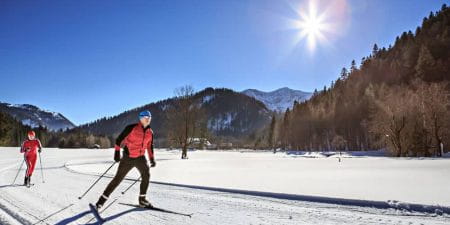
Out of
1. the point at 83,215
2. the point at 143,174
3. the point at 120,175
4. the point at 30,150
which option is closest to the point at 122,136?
the point at 120,175

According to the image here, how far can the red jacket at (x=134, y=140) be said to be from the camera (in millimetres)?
5977

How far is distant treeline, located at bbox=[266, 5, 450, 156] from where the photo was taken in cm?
4184

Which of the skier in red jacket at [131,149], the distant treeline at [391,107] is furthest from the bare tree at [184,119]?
the skier in red jacket at [131,149]

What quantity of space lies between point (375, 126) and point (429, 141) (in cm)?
834

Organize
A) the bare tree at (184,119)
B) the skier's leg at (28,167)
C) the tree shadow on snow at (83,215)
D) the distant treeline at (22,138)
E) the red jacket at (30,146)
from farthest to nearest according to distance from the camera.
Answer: the distant treeline at (22,138) < the bare tree at (184,119) < the red jacket at (30,146) < the skier's leg at (28,167) < the tree shadow on snow at (83,215)

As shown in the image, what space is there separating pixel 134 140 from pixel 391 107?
43.4m

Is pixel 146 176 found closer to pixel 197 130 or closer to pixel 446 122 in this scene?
pixel 197 130

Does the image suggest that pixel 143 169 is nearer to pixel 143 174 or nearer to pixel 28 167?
pixel 143 174

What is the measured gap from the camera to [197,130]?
41.4 m

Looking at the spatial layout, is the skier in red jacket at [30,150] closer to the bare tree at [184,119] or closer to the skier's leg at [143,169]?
the skier's leg at [143,169]

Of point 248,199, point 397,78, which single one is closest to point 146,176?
point 248,199

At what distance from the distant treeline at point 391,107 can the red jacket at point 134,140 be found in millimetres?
42549

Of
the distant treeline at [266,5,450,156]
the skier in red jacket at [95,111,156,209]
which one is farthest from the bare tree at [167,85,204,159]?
the skier in red jacket at [95,111,156,209]

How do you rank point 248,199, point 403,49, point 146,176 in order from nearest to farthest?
point 146,176, point 248,199, point 403,49
